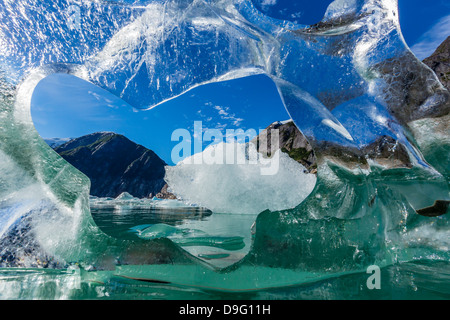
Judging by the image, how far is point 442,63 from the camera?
47.6 m

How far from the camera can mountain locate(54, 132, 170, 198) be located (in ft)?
220

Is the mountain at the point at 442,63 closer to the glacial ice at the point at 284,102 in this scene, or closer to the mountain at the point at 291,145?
the mountain at the point at 291,145

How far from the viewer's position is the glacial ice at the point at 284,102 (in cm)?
224

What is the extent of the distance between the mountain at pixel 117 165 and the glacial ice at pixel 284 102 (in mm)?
68424

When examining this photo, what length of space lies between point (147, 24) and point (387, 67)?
9.37ft

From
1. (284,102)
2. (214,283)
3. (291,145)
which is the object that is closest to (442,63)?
(291,145)

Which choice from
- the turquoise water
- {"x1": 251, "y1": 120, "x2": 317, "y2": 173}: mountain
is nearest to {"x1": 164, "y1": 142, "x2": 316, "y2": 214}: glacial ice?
the turquoise water

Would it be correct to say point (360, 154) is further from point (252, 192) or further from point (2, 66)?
point (252, 192)

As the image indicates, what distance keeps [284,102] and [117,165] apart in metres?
81.9

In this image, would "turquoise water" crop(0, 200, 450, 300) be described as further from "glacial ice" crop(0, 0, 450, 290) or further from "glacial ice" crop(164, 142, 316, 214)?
"glacial ice" crop(164, 142, 316, 214)

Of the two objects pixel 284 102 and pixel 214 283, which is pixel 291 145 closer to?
pixel 284 102

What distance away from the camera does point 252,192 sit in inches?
428

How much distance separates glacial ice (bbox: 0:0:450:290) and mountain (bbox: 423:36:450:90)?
5079 centimetres

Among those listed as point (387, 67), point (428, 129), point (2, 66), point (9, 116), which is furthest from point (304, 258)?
point (2, 66)
